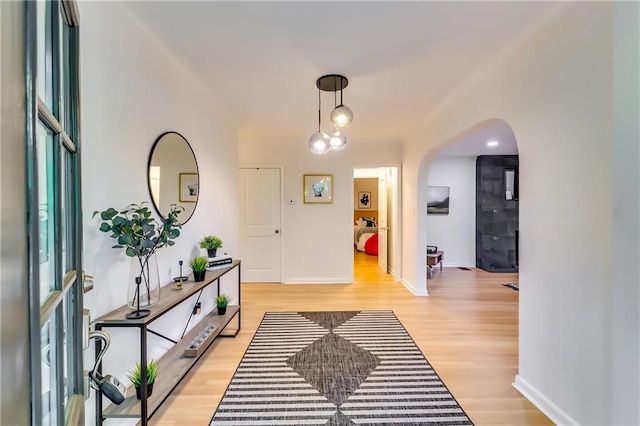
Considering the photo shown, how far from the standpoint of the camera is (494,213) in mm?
6086

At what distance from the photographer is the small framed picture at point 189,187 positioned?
7.91 ft

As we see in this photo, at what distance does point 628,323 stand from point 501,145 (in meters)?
4.73

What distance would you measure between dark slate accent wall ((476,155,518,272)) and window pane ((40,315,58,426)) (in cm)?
674

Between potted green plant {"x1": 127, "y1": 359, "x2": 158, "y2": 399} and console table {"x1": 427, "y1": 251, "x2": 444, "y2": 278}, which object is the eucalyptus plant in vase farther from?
console table {"x1": 427, "y1": 251, "x2": 444, "y2": 278}

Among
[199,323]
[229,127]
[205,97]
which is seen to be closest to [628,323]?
[199,323]

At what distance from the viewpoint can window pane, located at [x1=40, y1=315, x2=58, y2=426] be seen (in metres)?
0.61

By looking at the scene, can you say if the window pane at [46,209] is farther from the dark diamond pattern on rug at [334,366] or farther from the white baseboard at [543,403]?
the white baseboard at [543,403]

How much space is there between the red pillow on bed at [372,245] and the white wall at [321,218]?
111 inches

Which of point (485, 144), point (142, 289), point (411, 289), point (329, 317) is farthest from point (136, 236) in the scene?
point (485, 144)

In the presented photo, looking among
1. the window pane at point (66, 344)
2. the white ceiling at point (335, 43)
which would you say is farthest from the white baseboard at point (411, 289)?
the window pane at point (66, 344)

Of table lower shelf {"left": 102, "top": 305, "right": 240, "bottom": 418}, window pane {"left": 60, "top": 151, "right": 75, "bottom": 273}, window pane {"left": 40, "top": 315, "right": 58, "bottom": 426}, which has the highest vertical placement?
window pane {"left": 60, "top": 151, "right": 75, "bottom": 273}

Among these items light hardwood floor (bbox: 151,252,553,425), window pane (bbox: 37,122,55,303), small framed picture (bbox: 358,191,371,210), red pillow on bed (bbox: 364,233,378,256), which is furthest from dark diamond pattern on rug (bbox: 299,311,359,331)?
small framed picture (bbox: 358,191,371,210)

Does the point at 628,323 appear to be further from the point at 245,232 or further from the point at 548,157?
the point at 245,232

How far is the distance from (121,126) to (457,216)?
629 centimetres
